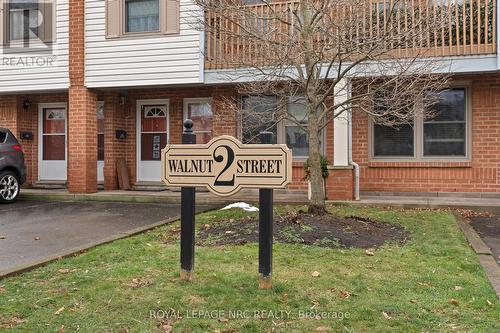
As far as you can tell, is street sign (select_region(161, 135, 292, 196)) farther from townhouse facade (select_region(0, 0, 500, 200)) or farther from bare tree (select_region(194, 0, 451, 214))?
townhouse facade (select_region(0, 0, 500, 200))

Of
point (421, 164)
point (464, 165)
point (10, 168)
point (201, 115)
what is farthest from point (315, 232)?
point (10, 168)

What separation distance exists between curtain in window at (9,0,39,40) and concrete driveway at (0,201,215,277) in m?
4.49

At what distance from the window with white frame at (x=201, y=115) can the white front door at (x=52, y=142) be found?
376cm

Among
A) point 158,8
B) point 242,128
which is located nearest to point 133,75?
point 158,8

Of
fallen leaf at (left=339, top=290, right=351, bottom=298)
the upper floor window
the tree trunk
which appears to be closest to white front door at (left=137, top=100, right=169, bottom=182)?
the upper floor window

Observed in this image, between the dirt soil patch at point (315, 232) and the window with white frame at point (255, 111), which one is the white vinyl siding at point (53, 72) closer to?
the window with white frame at point (255, 111)

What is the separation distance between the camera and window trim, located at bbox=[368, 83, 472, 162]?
10648 mm

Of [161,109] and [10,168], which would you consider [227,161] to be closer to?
[10,168]

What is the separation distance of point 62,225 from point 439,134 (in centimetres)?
807


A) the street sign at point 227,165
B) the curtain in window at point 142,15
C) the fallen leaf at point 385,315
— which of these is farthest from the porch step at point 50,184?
the fallen leaf at point 385,315

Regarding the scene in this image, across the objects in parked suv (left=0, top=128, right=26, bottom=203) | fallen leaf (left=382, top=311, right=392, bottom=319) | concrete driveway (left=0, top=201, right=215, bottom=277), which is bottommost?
fallen leaf (left=382, top=311, right=392, bottom=319)

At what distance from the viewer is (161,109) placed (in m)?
13.0

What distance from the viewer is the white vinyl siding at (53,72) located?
1198 centimetres

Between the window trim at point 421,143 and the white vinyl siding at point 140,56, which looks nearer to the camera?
the window trim at point 421,143
